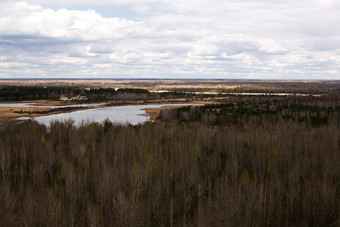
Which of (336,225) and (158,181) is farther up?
(158,181)

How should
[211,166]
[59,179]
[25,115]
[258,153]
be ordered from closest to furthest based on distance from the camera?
[59,179]
[211,166]
[258,153]
[25,115]

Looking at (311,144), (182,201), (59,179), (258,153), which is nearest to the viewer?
(182,201)

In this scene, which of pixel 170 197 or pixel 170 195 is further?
pixel 170 195

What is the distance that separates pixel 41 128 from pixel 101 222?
96.9 feet

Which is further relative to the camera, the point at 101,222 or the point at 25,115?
the point at 25,115

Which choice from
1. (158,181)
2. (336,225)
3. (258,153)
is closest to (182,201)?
(158,181)

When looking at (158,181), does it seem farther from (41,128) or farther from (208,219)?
(41,128)

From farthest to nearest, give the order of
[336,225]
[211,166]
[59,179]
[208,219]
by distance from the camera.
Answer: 1. [211,166]
2. [59,179]
3. [336,225]
4. [208,219]

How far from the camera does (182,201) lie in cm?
1819

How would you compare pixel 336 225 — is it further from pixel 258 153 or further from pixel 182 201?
pixel 258 153

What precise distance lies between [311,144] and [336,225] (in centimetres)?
1866

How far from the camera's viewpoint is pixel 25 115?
8669 centimetres

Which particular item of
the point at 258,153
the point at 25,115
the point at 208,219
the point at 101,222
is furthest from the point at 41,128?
the point at 25,115

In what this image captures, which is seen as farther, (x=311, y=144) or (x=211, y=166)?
(x=311, y=144)
